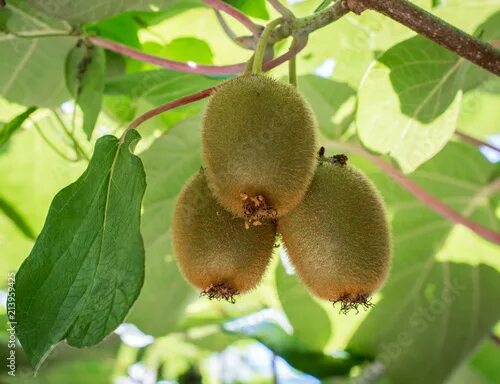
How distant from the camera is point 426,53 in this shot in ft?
4.61

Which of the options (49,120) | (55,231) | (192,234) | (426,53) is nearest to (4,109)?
(49,120)

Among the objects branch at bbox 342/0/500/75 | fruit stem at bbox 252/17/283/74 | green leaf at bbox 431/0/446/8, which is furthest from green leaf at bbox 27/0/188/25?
green leaf at bbox 431/0/446/8

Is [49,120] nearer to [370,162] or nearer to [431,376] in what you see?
[370,162]

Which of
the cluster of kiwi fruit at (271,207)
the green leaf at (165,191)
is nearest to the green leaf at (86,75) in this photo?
the green leaf at (165,191)

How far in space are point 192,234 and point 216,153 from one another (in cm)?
18

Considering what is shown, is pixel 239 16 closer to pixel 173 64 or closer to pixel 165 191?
pixel 173 64

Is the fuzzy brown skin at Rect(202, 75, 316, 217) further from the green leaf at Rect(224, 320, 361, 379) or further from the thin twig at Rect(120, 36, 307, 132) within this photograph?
the green leaf at Rect(224, 320, 361, 379)

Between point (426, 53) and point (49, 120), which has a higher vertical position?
point (426, 53)

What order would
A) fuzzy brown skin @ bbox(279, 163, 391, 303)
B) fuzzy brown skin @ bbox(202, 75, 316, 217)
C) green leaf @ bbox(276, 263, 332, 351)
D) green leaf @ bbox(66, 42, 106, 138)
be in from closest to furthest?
fuzzy brown skin @ bbox(202, 75, 316, 217)
fuzzy brown skin @ bbox(279, 163, 391, 303)
green leaf @ bbox(66, 42, 106, 138)
green leaf @ bbox(276, 263, 332, 351)

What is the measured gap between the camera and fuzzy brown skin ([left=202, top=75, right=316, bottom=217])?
1005 mm

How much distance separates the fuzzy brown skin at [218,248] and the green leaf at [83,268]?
0.08 metres

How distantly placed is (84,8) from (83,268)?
0.48m

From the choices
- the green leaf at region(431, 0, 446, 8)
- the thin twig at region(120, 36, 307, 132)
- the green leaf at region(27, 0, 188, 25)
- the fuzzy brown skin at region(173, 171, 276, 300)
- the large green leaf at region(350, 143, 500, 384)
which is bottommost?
the large green leaf at region(350, 143, 500, 384)

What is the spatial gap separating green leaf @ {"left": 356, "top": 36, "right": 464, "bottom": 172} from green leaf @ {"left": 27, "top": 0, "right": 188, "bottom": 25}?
44 centimetres
